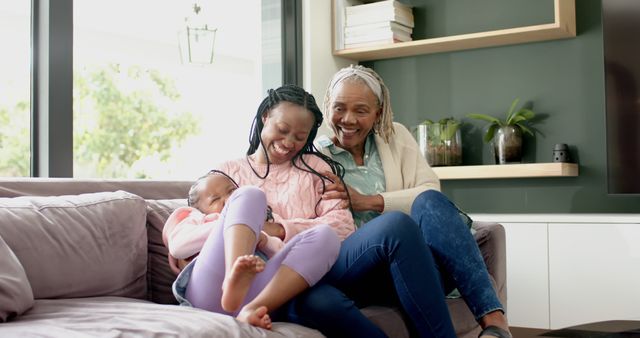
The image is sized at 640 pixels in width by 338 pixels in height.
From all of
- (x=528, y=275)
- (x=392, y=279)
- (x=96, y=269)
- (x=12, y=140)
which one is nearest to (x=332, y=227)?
(x=392, y=279)

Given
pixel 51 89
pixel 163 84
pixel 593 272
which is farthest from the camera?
pixel 163 84

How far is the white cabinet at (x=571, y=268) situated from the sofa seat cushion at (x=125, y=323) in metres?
1.92

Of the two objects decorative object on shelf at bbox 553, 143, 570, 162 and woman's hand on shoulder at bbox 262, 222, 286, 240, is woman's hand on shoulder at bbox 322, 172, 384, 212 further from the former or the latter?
decorative object on shelf at bbox 553, 143, 570, 162

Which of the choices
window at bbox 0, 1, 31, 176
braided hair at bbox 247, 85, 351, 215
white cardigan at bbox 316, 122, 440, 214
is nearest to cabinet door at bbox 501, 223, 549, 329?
white cardigan at bbox 316, 122, 440, 214

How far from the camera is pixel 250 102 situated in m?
4.11

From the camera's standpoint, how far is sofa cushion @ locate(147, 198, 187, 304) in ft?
7.18

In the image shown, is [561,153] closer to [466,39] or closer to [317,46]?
[466,39]

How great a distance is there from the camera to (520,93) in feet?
12.8

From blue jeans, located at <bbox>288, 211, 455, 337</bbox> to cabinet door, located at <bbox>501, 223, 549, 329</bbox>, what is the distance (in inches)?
64.3

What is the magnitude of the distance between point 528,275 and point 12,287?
2.40 m

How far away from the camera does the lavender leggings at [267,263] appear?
1773 mm

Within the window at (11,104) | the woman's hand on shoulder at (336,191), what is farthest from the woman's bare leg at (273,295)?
the window at (11,104)

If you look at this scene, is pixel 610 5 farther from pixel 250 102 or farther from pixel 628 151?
pixel 250 102

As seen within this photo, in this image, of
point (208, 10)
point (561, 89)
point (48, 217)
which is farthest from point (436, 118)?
point (48, 217)
